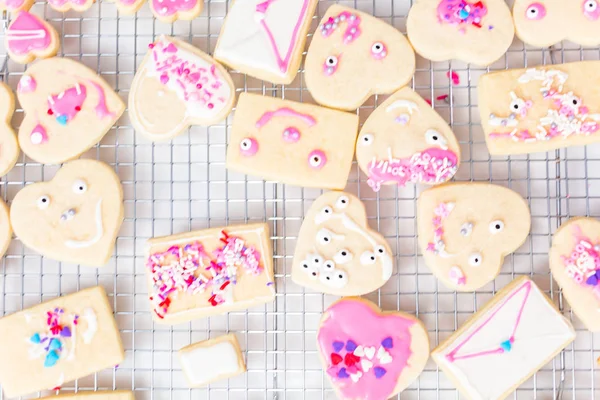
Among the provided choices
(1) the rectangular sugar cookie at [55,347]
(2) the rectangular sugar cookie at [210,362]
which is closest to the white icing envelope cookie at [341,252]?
Answer: (2) the rectangular sugar cookie at [210,362]

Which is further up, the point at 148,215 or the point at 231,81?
the point at 231,81

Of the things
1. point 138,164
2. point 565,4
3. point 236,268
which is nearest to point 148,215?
point 138,164

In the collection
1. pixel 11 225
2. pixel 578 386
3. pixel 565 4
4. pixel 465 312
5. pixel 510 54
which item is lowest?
pixel 578 386

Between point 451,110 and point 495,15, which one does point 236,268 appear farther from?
point 495,15

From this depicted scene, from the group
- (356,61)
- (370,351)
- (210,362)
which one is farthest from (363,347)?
(356,61)

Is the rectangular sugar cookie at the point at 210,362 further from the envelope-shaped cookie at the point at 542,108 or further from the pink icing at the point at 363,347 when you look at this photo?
the envelope-shaped cookie at the point at 542,108
